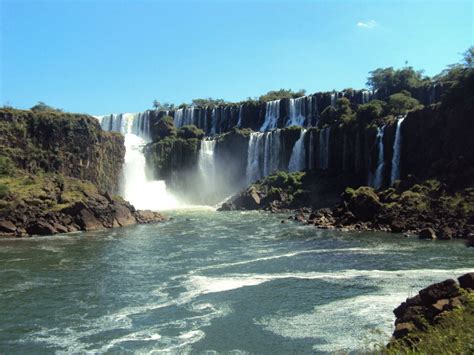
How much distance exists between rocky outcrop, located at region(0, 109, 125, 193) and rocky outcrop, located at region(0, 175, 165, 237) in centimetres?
752

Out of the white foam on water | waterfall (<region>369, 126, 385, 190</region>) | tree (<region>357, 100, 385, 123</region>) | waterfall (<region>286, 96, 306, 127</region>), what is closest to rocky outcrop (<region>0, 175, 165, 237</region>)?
waterfall (<region>369, 126, 385, 190</region>)

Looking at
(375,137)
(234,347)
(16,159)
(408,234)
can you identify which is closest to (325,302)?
(234,347)

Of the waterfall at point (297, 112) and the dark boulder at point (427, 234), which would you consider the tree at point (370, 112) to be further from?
the dark boulder at point (427, 234)

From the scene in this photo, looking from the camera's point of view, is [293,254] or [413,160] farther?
[413,160]

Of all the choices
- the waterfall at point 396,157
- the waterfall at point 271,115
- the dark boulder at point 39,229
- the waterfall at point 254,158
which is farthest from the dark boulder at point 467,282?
the waterfall at point 271,115

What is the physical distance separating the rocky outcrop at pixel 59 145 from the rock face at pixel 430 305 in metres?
56.6

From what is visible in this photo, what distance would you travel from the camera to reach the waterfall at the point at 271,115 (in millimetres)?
92250

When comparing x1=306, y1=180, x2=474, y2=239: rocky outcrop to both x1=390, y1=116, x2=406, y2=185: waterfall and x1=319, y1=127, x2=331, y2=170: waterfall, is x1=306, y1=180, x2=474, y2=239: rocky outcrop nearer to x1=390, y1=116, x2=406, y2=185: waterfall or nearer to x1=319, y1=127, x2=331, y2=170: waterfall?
x1=390, y1=116, x2=406, y2=185: waterfall

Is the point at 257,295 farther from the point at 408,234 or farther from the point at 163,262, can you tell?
the point at 408,234

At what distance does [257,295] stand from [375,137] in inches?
1776

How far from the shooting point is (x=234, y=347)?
17.4 metres

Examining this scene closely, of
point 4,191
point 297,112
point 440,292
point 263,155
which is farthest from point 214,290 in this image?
point 297,112

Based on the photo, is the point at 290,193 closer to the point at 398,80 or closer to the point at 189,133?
the point at 189,133

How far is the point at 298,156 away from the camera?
250 ft
